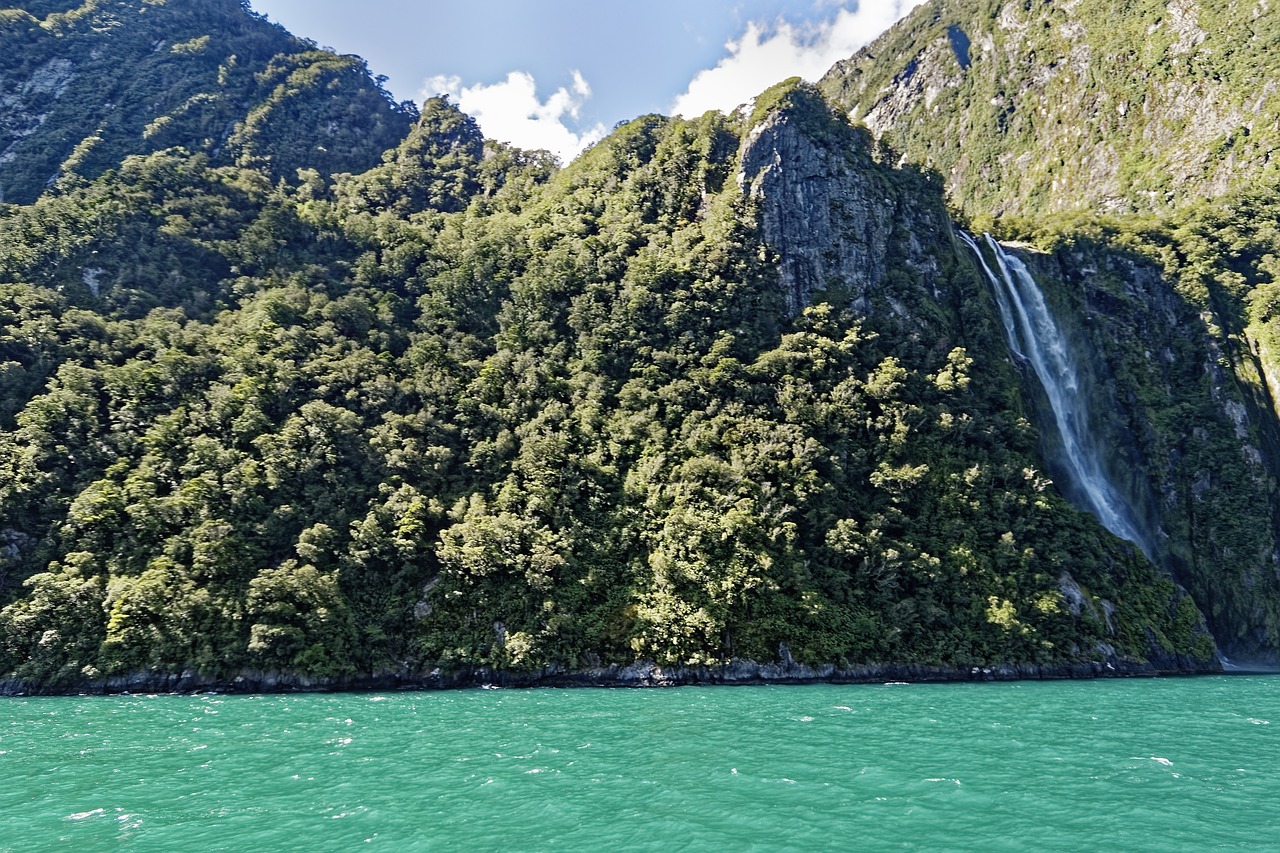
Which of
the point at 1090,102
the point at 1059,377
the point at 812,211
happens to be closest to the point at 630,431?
the point at 812,211

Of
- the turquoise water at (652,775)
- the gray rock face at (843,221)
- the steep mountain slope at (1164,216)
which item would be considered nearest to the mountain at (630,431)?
the gray rock face at (843,221)

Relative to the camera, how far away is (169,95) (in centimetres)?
10219

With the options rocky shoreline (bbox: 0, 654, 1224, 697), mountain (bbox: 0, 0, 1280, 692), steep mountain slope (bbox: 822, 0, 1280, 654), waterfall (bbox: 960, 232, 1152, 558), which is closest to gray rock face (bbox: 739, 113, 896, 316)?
mountain (bbox: 0, 0, 1280, 692)

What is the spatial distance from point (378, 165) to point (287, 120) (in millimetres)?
14735

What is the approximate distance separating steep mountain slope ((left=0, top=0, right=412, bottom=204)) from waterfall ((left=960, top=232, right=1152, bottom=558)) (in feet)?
320

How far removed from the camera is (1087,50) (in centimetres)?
11006

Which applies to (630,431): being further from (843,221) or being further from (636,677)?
(843,221)

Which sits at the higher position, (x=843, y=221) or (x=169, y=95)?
(x=169, y=95)

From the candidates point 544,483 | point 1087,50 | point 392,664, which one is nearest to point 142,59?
point 544,483

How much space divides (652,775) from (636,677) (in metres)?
23.2

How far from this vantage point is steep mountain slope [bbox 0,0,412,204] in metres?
91.3

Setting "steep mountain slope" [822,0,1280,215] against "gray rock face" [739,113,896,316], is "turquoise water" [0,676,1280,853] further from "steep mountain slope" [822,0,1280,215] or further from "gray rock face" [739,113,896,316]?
"steep mountain slope" [822,0,1280,215]

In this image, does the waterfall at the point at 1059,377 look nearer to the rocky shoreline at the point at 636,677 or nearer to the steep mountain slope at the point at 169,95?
the rocky shoreline at the point at 636,677

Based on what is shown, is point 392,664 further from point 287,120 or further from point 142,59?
point 142,59
